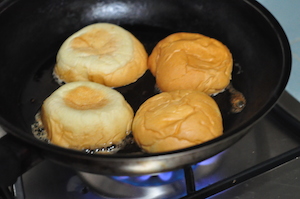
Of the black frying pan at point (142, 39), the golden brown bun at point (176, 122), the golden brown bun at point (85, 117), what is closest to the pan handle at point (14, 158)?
the black frying pan at point (142, 39)

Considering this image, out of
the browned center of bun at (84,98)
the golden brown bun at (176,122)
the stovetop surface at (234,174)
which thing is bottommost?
the stovetop surface at (234,174)

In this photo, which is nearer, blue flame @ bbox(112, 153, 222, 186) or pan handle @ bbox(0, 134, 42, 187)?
pan handle @ bbox(0, 134, 42, 187)

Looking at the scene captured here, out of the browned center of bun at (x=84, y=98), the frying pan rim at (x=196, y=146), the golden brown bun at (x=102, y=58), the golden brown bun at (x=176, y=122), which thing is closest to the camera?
the frying pan rim at (x=196, y=146)

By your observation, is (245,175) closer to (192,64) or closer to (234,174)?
(234,174)

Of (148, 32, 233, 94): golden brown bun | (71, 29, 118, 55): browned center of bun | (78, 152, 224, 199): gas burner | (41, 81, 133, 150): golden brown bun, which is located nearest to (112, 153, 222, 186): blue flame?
(78, 152, 224, 199): gas burner

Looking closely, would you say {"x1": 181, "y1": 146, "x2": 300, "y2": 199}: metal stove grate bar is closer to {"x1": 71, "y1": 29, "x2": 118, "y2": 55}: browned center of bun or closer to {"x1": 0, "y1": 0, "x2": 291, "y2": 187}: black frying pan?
{"x1": 0, "y1": 0, "x2": 291, "y2": 187}: black frying pan

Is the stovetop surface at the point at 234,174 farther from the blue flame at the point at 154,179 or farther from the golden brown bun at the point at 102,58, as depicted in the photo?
the golden brown bun at the point at 102,58
